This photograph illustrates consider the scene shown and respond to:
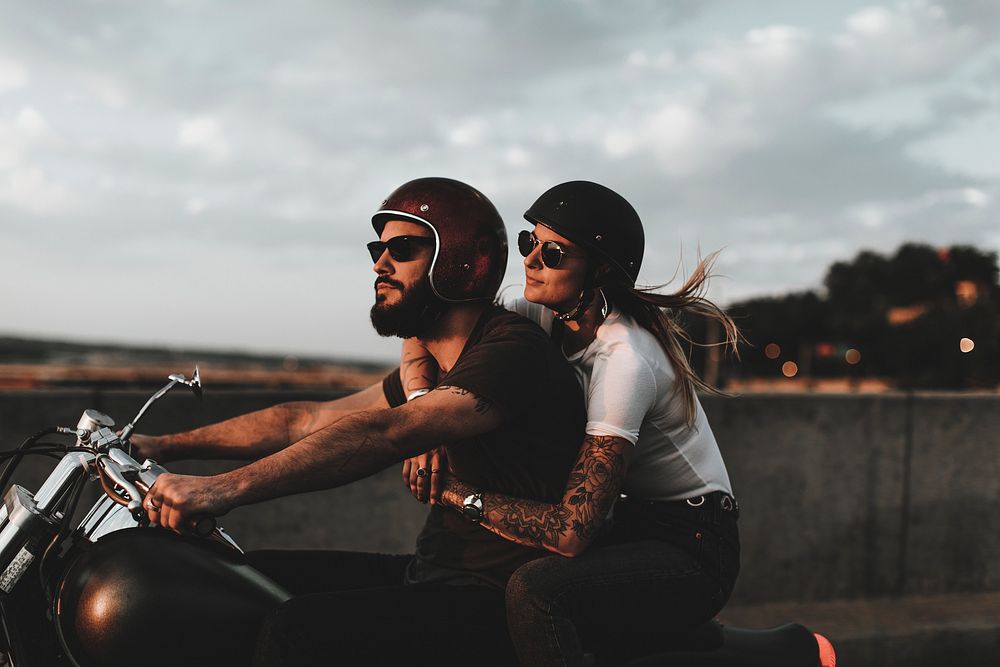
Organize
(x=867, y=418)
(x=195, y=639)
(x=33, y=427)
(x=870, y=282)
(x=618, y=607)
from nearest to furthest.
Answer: (x=195, y=639) < (x=618, y=607) < (x=33, y=427) < (x=867, y=418) < (x=870, y=282)

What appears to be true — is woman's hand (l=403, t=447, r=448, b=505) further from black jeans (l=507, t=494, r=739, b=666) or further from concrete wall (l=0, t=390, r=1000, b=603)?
concrete wall (l=0, t=390, r=1000, b=603)

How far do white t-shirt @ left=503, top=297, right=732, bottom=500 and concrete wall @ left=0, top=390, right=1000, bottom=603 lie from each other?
8.07ft

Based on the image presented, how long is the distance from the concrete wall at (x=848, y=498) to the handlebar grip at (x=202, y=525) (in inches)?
118

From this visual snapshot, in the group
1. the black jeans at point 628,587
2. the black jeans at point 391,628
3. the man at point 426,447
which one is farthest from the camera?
the black jeans at point 628,587

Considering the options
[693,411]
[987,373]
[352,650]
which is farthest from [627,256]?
[987,373]

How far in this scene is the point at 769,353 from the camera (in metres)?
134

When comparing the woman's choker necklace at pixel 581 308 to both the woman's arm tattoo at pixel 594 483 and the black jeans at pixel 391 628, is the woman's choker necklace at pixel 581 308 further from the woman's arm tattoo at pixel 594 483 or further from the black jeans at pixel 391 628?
the black jeans at pixel 391 628

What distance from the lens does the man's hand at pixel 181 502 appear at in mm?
2109

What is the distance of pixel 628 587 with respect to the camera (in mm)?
2555

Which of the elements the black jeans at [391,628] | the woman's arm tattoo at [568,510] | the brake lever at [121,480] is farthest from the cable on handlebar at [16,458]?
the woman's arm tattoo at [568,510]

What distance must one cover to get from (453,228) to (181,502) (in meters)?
1.24

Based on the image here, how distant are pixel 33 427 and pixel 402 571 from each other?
101 inches

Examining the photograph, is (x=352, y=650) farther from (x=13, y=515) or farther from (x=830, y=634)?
(x=830, y=634)

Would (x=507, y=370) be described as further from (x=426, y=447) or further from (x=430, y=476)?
(x=430, y=476)
